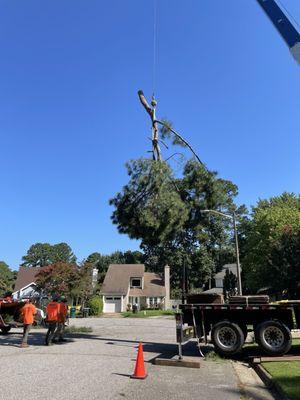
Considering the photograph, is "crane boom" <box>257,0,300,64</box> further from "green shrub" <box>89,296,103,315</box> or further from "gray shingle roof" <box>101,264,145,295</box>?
"gray shingle roof" <box>101,264,145,295</box>

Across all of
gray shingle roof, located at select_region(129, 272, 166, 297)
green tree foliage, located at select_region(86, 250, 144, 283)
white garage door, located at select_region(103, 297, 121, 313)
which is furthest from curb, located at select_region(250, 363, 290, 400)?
green tree foliage, located at select_region(86, 250, 144, 283)

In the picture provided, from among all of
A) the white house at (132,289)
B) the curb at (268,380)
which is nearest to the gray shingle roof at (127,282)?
the white house at (132,289)

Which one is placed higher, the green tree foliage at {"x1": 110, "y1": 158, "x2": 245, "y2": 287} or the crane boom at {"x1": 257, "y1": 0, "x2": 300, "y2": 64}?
the crane boom at {"x1": 257, "y1": 0, "x2": 300, "y2": 64}

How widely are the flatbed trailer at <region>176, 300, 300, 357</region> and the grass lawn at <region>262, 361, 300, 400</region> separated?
5.25 ft

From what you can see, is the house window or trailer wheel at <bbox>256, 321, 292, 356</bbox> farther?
the house window

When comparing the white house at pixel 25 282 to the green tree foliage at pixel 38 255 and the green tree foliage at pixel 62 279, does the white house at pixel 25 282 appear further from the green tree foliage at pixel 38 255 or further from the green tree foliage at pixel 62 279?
the green tree foliage at pixel 38 255

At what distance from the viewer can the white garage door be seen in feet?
213

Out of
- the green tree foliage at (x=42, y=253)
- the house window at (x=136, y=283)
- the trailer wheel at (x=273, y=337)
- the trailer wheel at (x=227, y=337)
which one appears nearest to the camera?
the trailer wheel at (x=273, y=337)

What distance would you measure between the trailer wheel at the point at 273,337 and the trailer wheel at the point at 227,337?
22.2 inches

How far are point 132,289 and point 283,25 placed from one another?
57.9 m

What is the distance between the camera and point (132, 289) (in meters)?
69.3

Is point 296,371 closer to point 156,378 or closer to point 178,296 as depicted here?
point 156,378

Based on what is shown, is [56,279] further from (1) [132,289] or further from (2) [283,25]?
(2) [283,25]

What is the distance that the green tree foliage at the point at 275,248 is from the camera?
42125 millimetres
